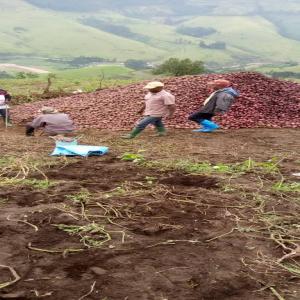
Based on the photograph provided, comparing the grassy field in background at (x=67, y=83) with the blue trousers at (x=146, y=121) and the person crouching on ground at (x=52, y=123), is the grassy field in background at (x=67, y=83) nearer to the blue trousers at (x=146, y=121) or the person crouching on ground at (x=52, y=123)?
the person crouching on ground at (x=52, y=123)

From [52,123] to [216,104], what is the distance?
113 inches

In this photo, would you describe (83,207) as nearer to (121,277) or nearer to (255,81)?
(121,277)

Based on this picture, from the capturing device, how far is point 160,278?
123 inches

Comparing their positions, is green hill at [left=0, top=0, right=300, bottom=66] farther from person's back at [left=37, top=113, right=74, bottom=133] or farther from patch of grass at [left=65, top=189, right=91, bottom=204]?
patch of grass at [left=65, top=189, right=91, bottom=204]


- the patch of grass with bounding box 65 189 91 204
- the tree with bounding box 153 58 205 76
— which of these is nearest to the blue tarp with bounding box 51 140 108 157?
the patch of grass with bounding box 65 189 91 204

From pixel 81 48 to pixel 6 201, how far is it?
112 metres

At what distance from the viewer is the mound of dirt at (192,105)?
10914 millimetres

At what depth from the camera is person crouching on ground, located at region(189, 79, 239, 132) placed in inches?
363

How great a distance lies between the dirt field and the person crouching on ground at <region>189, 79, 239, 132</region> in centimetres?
218

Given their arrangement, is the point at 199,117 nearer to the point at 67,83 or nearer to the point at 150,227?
the point at 150,227

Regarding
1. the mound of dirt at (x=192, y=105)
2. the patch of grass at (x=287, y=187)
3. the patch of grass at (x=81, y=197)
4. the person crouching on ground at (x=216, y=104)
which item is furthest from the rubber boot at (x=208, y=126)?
the patch of grass at (x=81, y=197)

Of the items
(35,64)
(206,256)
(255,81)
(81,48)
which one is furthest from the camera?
(81,48)

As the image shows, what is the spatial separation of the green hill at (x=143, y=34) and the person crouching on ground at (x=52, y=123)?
85742mm

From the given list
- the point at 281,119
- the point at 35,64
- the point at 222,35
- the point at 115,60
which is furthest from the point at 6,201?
the point at 222,35
